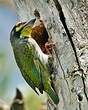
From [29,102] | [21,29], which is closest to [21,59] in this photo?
[21,29]

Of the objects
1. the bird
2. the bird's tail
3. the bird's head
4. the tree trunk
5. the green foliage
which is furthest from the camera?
the green foliage

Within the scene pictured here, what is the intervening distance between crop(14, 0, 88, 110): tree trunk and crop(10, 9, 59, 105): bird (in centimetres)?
10

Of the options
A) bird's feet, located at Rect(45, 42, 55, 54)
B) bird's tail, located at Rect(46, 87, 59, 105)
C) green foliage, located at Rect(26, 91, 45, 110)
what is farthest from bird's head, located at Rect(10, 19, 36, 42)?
green foliage, located at Rect(26, 91, 45, 110)

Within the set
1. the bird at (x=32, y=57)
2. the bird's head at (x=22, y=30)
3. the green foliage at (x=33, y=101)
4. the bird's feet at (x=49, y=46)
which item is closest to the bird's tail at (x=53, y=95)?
the bird at (x=32, y=57)

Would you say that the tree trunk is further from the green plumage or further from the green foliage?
the green foliage

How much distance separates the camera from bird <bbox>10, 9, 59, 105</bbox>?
11.7ft

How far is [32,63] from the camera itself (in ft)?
12.2

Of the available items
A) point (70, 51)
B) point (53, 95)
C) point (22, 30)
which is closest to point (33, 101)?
point (22, 30)

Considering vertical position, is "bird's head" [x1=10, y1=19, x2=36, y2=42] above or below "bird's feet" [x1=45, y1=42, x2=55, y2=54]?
above

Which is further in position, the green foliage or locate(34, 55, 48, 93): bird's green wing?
the green foliage

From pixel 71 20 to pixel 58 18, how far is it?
0.39ft

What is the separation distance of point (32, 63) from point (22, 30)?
30cm

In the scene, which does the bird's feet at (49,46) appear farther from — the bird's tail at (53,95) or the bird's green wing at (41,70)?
the bird's tail at (53,95)

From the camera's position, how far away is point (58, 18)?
11.2 ft
